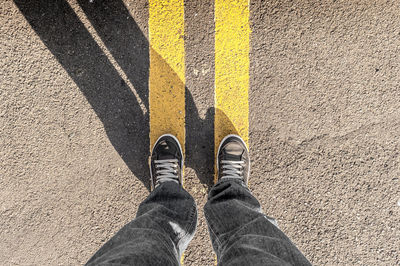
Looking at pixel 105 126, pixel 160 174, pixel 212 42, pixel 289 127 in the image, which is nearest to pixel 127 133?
pixel 105 126

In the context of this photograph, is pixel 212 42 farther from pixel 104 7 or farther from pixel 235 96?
pixel 104 7

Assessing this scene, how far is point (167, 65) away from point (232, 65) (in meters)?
0.51

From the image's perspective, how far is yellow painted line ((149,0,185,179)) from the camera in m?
1.97

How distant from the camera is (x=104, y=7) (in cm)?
196

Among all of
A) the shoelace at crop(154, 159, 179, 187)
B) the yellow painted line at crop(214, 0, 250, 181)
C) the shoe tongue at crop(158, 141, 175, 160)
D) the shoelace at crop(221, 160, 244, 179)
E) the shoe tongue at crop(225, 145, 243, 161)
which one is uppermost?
the yellow painted line at crop(214, 0, 250, 181)

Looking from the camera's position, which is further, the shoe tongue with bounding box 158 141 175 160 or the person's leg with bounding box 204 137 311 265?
the shoe tongue with bounding box 158 141 175 160

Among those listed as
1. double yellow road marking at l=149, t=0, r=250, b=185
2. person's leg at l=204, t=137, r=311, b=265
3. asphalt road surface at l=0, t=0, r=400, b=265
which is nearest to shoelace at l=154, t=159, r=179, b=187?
asphalt road surface at l=0, t=0, r=400, b=265

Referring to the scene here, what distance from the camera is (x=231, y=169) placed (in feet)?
6.53

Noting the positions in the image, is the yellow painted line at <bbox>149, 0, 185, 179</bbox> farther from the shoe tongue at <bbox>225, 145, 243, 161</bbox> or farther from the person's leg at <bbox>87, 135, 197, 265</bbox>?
the shoe tongue at <bbox>225, 145, 243, 161</bbox>

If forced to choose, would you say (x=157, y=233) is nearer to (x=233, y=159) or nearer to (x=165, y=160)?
(x=165, y=160)

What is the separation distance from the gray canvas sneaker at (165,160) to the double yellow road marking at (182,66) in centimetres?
9

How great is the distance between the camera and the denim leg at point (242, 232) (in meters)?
1.30

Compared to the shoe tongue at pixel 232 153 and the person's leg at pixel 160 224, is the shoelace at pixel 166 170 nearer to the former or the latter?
the person's leg at pixel 160 224

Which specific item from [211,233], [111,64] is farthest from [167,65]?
[211,233]
